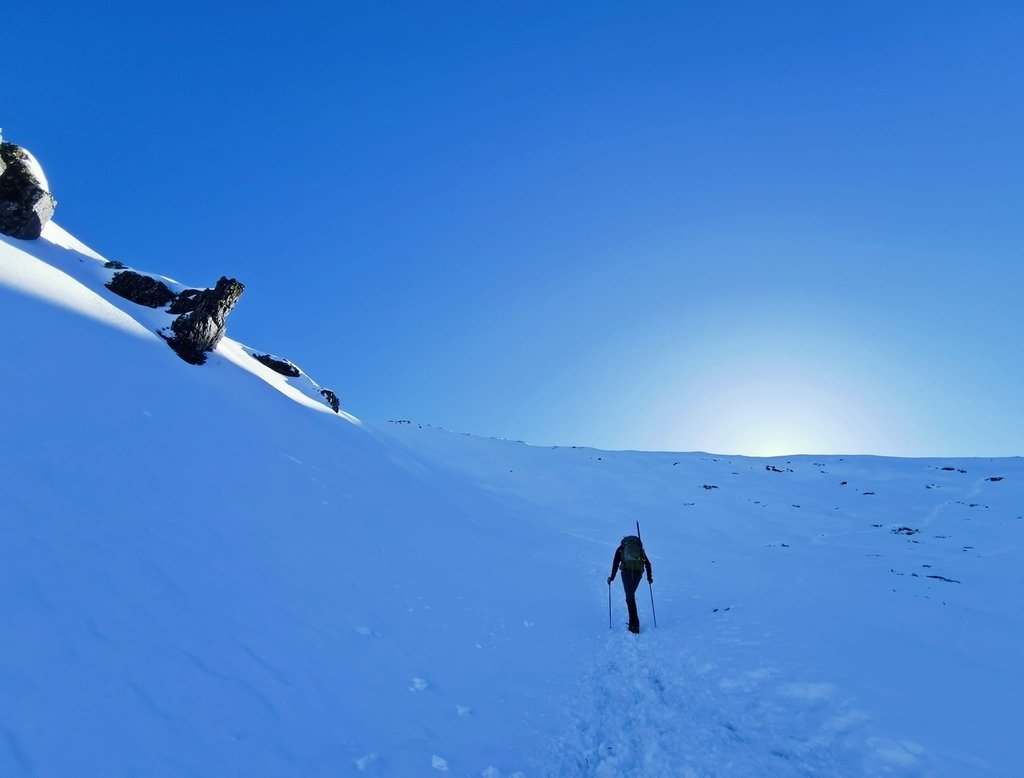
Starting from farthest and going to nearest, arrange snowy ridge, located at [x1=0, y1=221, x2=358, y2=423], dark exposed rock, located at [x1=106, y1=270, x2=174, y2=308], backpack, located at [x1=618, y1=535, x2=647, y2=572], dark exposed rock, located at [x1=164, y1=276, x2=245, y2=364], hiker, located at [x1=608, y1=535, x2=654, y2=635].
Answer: dark exposed rock, located at [x1=106, y1=270, x2=174, y2=308], dark exposed rock, located at [x1=164, y1=276, x2=245, y2=364], snowy ridge, located at [x1=0, y1=221, x2=358, y2=423], backpack, located at [x1=618, y1=535, x2=647, y2=572], hiker, located at [x1=608, y1=535, x2=654, y2=635]

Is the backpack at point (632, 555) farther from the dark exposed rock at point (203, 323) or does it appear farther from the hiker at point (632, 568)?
the dark exposed rock at point (203, 323)

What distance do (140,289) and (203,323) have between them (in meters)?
4.87

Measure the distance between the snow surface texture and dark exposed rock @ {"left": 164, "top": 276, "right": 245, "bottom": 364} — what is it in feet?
3.56

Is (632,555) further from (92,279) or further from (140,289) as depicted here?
(140,289)

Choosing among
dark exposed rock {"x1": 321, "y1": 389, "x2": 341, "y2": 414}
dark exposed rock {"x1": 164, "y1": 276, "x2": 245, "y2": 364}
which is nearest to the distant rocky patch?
dark exposed rock {"x1": 164, "y1": 276, "x2": 245, "y2": 364}

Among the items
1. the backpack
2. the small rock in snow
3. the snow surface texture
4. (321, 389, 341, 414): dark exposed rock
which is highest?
(321, 389, 341, 414): dark exposed rock

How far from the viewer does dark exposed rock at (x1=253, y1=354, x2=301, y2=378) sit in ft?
99.1

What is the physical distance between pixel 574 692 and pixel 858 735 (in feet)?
12.8

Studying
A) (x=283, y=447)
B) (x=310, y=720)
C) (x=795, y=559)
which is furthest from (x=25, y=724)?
(x=795, y=559)

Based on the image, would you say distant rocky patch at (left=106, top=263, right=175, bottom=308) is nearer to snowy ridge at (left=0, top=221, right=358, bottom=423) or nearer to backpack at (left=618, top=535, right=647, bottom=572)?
snowy ridge at (left=0, top=221, right=358, bottom=423)

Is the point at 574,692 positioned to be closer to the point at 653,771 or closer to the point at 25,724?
the point at 653,771

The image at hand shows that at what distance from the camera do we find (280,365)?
3081cm

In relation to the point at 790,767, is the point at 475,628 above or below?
below

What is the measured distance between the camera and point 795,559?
63.1ft
